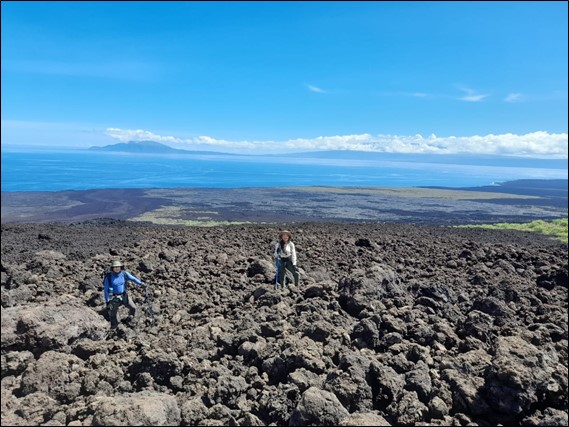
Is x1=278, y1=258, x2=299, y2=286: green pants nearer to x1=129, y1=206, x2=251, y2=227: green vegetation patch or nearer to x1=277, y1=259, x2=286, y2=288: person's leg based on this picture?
x1=277, y1=259, x2=286, y2=288: person's leg

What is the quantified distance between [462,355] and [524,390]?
3.72ft

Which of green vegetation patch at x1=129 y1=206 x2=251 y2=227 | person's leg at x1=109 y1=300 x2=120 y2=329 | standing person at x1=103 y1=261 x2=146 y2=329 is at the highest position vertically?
standing person at x1=103 y1=261 x2=146 y2=329

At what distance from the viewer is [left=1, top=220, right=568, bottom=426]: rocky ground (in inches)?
203

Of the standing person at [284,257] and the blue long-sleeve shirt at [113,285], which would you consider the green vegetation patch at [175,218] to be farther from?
the blue long-sleeve shirt at [113,285]

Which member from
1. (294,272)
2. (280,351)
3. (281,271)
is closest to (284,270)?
(281,271)

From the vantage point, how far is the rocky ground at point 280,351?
Result: 5.14 meters

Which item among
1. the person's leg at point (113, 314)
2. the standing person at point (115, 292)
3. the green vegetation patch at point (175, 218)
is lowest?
the green vegetation patch at point (175, 218)

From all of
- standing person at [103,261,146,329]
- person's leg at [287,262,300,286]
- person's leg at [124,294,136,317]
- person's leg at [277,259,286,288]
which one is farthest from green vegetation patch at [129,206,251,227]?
standing person at [103,261,146,329]

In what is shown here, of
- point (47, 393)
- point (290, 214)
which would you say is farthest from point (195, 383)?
point (290, 214)

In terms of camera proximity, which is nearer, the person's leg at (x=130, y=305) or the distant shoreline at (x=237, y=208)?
the person's leg at (x=130, y=305)

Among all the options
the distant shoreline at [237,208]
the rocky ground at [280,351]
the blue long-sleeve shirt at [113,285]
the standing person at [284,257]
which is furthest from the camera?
the distant shoreline at [237,208]

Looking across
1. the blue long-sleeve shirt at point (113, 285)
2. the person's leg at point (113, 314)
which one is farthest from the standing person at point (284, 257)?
the person's leg at point (113, 314)

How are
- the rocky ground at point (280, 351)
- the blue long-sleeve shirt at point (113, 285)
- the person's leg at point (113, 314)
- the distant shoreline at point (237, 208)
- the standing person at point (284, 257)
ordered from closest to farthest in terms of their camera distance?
the rocky ground at point (280, 351)
the person's leg at point (113, 314)
the blue long-sleeve shirt at point (113, 285)
the standing person at point (284, 257)
the distant shoreline at point (237, 208)

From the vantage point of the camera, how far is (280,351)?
6.19 metres
